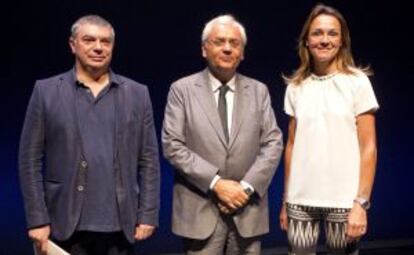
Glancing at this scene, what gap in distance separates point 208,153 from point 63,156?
58cm

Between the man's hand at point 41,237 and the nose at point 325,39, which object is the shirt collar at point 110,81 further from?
the nose at point 325,39

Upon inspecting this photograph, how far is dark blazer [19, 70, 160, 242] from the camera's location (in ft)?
8.05

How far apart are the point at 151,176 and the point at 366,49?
2837 mm

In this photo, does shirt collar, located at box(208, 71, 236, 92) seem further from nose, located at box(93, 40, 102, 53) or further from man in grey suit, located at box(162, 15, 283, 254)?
nose, located at box(93, 40, 102, 53)

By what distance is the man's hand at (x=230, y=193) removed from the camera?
2.60 m

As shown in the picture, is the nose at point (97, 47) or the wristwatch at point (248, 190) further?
the wristwatch at point (248, 190)

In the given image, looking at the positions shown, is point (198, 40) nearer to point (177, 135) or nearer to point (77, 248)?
point (177, 135)

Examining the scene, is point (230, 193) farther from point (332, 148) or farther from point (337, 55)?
point (337, 55)

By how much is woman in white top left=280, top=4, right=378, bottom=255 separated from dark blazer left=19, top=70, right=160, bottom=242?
0.68m

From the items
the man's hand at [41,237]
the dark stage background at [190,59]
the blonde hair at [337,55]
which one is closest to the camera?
the man's hand at [41,237]

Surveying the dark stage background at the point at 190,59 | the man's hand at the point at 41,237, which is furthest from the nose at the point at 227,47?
the dark stage background at the point at 190,59

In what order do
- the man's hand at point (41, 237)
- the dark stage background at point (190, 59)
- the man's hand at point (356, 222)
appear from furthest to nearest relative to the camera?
the dark stage background at point (190, 59)
the man's hand at point (356, 222)
the man's hand at point (41, 237)

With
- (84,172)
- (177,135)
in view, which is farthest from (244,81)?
(84,172)

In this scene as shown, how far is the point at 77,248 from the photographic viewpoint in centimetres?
250
